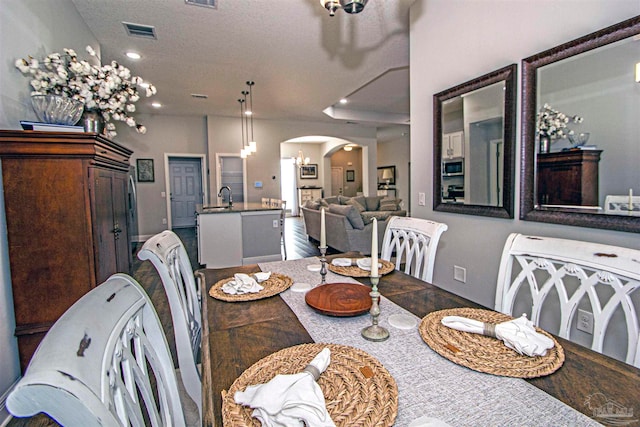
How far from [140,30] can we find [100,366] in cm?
404

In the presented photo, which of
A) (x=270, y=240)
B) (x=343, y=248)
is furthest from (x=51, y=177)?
(x=343, y=248)

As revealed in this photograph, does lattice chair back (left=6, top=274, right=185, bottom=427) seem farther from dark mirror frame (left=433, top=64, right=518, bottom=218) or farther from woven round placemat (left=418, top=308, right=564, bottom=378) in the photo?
dark mirror frame (left=433, top=64, right=518, bottom=218)

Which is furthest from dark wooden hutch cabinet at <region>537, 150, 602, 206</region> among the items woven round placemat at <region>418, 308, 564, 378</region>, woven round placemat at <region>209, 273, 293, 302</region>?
woven round placemat at <region>209, 273, 293, 302</region>

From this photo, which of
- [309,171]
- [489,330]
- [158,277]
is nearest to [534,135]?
[489,330]

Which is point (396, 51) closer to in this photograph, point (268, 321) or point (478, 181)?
point (478, 181)

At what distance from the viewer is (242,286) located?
4.67 feet

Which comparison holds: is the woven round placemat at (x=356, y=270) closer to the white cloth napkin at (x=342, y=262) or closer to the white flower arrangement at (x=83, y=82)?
the white cloth napkin at (x=342, y=262)

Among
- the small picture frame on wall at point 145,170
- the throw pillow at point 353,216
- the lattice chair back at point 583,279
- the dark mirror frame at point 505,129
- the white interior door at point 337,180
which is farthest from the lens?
the white interior door at point 337,180

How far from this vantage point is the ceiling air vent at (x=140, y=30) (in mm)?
3338

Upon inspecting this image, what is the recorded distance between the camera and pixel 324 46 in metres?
3.86

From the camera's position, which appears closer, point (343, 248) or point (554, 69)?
point (554, 69)

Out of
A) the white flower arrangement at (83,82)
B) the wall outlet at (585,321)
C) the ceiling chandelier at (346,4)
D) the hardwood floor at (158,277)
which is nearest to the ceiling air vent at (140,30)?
the white flower arrangement at (83,82)

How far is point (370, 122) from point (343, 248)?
13.8ft

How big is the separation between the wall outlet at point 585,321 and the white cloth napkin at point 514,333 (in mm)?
1203
